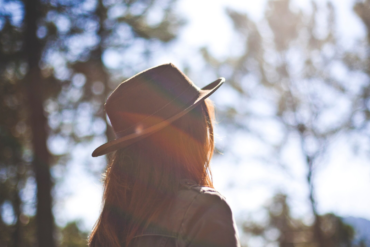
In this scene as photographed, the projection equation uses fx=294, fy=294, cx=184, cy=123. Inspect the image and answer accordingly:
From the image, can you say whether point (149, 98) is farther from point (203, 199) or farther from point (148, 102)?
point (203, 199)

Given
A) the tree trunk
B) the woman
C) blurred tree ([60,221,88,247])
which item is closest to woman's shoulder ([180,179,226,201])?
the woman

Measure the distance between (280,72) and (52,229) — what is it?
7467 mm

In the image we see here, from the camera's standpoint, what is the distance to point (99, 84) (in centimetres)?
812

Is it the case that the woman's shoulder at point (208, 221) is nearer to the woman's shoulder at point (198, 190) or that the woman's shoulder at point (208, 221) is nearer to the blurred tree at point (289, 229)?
the woman's shoulder at point (198, 190)

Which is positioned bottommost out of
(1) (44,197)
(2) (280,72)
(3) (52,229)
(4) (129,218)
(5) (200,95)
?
(3) (52,229)

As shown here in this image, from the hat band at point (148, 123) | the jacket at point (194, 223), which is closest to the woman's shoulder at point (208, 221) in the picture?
the jacket at point (194, 223)

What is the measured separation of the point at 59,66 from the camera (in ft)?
23.8

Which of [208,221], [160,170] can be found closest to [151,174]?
[160,170]

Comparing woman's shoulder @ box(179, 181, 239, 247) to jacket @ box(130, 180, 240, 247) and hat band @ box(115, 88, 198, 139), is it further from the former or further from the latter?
hat band @ box(115, 88, 198, 139)

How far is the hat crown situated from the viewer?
4.76 feet

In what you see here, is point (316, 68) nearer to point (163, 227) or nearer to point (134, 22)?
point (134, 22)

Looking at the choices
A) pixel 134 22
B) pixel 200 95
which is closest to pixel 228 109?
pixel 134 22

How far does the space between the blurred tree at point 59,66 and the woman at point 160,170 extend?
17.5 ft

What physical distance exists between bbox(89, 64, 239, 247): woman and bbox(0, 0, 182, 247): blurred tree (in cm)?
534
